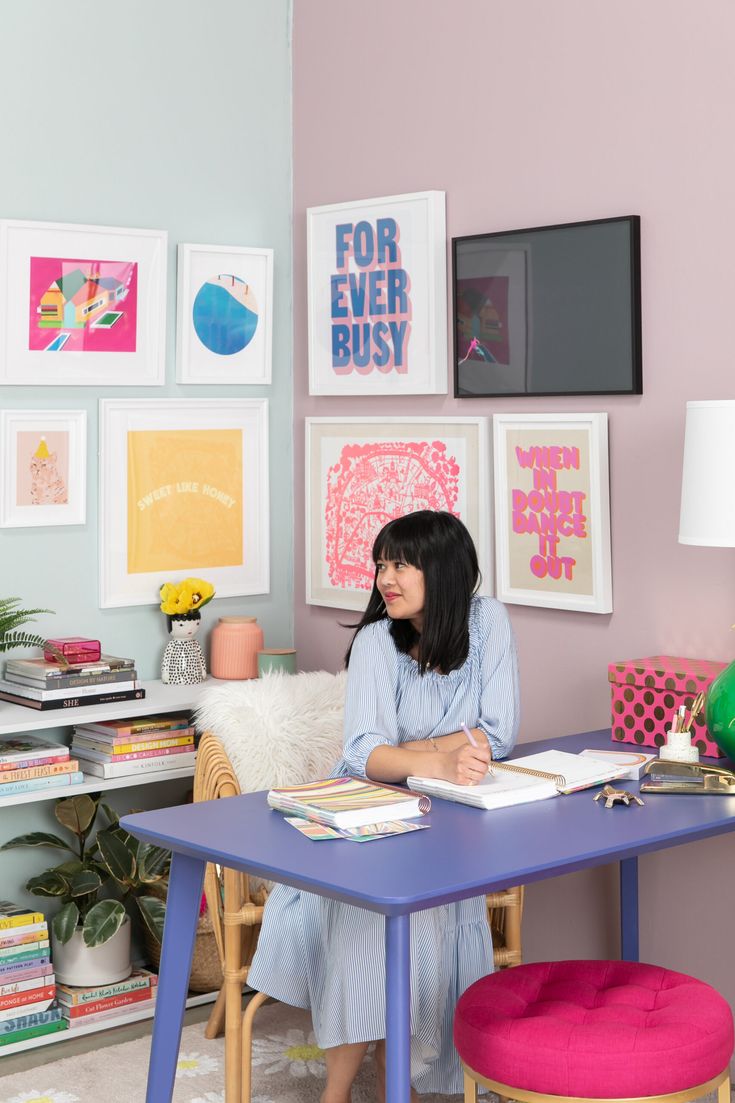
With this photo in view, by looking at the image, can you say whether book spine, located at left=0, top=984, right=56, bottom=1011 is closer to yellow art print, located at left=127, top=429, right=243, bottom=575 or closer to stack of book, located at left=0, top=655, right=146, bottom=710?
stack of book, located at left=0, top=655, right=146, bottom=710

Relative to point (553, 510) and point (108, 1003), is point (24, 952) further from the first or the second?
point (553, 510)

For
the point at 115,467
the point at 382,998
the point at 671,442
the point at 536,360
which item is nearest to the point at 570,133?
the point at 536,360

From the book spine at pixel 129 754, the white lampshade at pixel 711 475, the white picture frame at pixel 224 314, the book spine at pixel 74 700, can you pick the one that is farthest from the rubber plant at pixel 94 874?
the white lampshade at pixel 711 475

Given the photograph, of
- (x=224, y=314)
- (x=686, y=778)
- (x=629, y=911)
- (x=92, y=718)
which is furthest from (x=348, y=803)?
(x=224, y=314)

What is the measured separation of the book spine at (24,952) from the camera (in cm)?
306

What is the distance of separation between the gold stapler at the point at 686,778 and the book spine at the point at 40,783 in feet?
4.27

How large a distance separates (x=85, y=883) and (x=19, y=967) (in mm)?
224

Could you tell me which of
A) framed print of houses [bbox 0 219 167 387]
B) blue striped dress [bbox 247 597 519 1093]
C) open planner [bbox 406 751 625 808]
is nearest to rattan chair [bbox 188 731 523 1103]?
blue striped dress [bbox 247 597 519 1093]

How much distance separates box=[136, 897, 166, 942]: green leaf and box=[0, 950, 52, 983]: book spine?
0.77 feet

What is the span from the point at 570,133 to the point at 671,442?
71 cm

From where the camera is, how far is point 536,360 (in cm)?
309

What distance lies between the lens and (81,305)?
334 centimetres

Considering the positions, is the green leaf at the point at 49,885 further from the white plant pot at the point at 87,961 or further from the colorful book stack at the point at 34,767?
the colorful book stack at the point at 34,767

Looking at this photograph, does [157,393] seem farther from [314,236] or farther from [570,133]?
[570,133]
